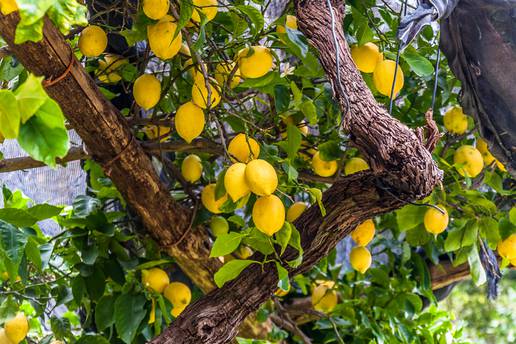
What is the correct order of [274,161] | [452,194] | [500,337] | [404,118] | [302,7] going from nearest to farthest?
[302,7] < [274,161] < [452,194] < [404,118] < [500,337]

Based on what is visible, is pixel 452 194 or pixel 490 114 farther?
pixel 452 194

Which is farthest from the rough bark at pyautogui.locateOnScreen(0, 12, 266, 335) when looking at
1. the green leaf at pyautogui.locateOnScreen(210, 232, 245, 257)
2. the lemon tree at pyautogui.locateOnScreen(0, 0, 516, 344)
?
the green leaf at pyautogui.locateOnScreen(210, 232, 245, 257)

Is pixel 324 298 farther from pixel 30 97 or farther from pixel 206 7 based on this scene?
pixel 30 97

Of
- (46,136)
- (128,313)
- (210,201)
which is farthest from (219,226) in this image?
(46,136)

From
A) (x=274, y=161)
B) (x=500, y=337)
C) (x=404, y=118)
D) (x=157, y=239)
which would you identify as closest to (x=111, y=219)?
(x=157, y=239)

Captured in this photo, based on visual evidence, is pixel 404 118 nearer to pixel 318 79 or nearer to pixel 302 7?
pixel 318 79

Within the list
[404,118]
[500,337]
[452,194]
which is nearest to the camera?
[452,194]

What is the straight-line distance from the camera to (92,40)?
88cm

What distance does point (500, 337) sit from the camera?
3.23 meters

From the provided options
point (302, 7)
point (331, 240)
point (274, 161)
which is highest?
point (302, 7)

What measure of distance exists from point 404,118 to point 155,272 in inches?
17.6

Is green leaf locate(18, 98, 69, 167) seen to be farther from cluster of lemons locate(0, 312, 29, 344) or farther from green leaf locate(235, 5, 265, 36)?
cluster of lemons locate(0, 312, 29, 344)

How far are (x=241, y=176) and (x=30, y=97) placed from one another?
35cm

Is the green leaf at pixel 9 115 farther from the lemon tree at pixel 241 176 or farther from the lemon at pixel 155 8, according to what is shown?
the lemon at pixel 155 8
